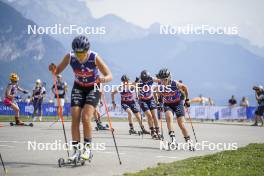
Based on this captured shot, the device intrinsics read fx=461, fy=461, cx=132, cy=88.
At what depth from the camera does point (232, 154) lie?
Answer: 33.2 feet

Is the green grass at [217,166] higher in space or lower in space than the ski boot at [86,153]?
lower

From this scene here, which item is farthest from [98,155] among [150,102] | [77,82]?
[150,102]

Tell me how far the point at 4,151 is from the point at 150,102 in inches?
276

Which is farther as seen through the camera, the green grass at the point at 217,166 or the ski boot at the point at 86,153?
the ski boot at the point at 86,153

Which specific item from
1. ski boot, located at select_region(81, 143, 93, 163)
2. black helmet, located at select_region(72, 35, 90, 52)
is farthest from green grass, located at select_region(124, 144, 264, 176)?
black helmet, located at select_region(72, 35, 90, 52)

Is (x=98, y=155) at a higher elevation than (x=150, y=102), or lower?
lower

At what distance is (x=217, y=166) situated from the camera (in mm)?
8125

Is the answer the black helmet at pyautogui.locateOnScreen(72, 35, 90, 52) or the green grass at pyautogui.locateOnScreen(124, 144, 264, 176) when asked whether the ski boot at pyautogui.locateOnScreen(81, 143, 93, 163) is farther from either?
the black helmet at pyautogui.locateOnScreen(72, 35, 90, 52)

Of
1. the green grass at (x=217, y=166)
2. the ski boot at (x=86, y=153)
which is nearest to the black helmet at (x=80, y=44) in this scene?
the ski boot at (x=86, y=153)

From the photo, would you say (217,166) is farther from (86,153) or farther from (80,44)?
(80,44)

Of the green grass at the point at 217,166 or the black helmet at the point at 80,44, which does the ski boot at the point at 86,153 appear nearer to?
the green grass at the point at 217,166

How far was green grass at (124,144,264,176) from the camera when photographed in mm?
A: 7301

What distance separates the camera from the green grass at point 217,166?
7301mm

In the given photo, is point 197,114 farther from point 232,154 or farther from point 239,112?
point 232,154
